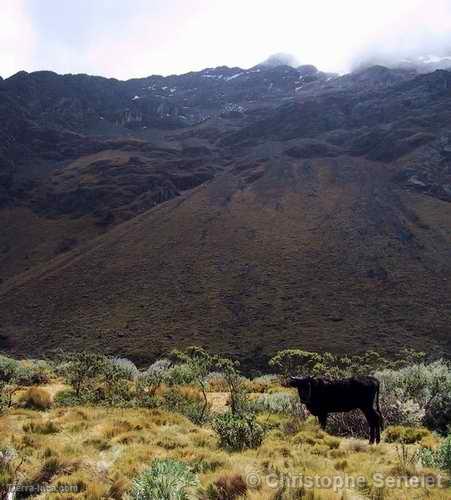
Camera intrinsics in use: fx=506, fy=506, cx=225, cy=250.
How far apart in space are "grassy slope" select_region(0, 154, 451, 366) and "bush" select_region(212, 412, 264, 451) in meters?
50.2

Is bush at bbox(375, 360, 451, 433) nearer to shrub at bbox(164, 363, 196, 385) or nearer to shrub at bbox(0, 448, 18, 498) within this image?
shrub at bbox(164, 363, 196, 385)

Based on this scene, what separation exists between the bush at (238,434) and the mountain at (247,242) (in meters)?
49.7

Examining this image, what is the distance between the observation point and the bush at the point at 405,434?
1218cm

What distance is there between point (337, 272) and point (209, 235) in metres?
26.9

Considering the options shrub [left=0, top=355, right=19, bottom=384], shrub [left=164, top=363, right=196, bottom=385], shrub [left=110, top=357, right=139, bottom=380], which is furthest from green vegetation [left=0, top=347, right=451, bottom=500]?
shrub [left=110, top=357, right=139, bottom=380]

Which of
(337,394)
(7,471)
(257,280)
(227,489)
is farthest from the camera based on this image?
(257,280)

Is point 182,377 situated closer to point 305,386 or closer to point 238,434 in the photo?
point 305,386

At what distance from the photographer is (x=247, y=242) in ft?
302

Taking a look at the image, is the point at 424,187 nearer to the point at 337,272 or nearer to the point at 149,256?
the point at 337,272

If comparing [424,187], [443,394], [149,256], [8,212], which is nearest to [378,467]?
[443,394]

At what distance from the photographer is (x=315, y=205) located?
104m

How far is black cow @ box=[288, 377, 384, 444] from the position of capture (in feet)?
40.7

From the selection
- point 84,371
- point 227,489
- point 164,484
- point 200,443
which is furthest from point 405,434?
point 84,371

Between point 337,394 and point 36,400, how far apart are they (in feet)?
30.1
